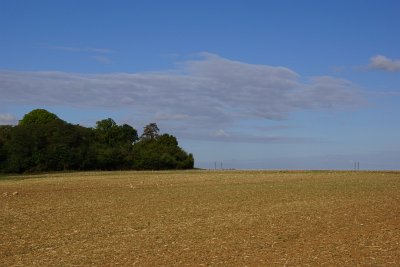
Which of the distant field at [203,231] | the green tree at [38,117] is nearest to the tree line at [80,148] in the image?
the green tree at [38,117]

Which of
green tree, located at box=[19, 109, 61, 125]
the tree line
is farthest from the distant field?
green tree, located at box=[19, 109, 61, 125]

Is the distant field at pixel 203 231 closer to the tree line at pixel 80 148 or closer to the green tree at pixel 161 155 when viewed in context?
the tree line at pixel 80 148

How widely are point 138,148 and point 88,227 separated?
2658 inches

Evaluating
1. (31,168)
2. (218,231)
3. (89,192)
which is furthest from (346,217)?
(31,168)

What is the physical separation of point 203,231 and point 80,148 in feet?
196

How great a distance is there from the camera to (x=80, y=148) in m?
72.8

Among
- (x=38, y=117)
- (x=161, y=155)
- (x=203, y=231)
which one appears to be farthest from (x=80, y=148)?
(x=203, y=231)

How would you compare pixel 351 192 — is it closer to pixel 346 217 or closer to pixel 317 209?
pixel 317 209

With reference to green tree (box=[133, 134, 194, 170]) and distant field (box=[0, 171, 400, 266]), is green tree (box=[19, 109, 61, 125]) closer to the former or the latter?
green tree (box=[133, 134, 194, 170])

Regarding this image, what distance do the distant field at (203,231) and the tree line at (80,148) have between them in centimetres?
4492

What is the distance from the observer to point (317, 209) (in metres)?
19.7

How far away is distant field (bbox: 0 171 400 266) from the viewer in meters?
11.4

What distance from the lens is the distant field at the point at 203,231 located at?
37.4 feet

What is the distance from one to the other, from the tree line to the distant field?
147ft
